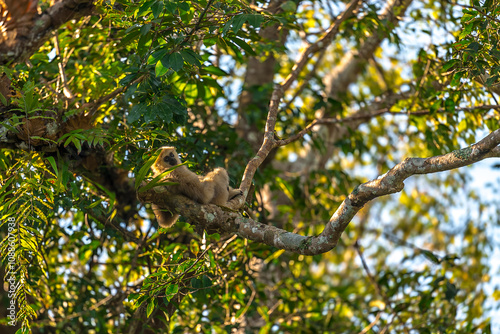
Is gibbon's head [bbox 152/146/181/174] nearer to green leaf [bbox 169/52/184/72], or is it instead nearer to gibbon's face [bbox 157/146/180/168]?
gibbon's face [bbox 157/146/180/168]

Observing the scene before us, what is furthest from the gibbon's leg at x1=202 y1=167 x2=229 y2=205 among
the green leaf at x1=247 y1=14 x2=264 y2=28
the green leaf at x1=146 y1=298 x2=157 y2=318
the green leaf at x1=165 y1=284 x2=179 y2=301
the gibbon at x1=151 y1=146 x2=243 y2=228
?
the green leaf at x1=247 y1=14 x2=264 y2=28

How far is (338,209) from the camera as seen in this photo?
3826 mm

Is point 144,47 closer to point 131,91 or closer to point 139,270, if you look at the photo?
point 131,91

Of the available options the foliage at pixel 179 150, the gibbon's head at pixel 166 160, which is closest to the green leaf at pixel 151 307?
the foliage at pixel 179 150

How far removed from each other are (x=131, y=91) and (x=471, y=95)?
13.5 ft

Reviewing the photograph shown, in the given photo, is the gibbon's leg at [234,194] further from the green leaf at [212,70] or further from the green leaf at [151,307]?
the green leaf at [212,70]

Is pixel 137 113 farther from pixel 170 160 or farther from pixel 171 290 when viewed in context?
pixel 171 290

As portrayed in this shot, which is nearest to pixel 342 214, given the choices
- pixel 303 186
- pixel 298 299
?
pixel 298 299

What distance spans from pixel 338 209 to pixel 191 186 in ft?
4.60

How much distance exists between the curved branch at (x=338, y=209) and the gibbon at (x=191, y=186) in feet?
0.93

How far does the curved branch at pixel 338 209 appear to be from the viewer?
134 inches

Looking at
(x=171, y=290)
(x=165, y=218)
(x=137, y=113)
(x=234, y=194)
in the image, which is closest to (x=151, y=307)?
(x=171, y=290)

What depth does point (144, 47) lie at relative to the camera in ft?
14.4

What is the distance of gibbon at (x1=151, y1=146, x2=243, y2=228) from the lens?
4500 millimetres
